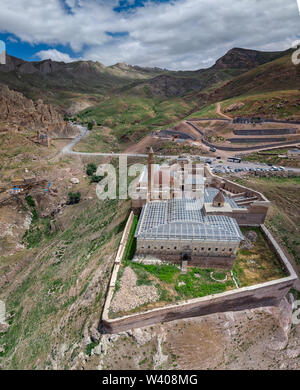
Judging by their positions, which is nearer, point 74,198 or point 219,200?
point 219,200

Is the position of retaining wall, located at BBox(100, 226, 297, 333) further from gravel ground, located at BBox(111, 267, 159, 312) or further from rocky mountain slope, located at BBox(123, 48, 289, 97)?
rocky mountain slope, located at BBox(123, 48, 289, 97)

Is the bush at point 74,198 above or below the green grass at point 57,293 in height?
above

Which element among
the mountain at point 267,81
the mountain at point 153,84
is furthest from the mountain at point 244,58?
the mountain at point 267,81

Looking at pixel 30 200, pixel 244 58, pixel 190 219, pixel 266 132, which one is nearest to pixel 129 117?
pixel 266 132

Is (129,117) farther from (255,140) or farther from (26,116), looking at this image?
(255,140)

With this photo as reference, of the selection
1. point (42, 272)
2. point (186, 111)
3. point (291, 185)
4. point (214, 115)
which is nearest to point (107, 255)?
point (42, 272)

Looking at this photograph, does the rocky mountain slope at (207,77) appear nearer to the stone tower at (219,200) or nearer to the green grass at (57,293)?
the green grass at (57,293)
